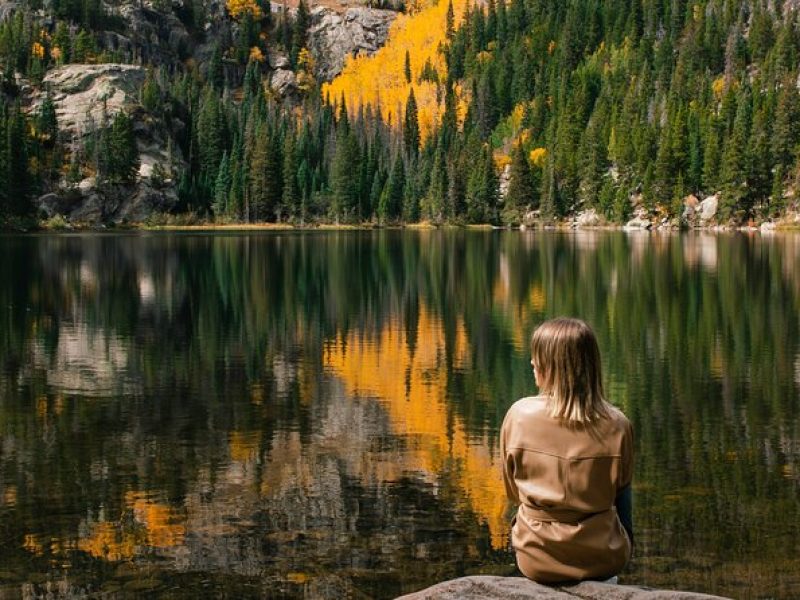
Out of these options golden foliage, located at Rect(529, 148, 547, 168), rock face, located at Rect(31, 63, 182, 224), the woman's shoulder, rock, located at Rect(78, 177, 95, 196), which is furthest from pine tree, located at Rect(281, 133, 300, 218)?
the woman's shoulder

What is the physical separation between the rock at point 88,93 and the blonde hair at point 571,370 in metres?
161

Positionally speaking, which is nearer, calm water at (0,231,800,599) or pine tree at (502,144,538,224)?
calm water at (0,231,800,599)

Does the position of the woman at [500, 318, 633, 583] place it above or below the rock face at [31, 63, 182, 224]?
below

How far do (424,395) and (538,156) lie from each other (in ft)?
549

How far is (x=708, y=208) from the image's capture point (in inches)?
5497

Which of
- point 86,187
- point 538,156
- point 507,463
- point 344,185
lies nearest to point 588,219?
point 538,156

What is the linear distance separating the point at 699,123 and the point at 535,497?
149740 millimetres

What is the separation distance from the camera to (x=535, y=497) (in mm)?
6129

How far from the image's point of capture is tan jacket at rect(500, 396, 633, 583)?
6.04m

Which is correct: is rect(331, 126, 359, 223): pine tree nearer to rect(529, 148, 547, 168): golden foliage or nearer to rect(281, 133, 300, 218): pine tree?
rect(281, 133, 300, 218): pine tree

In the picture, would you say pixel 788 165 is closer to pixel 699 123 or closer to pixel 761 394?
pixel 699 123

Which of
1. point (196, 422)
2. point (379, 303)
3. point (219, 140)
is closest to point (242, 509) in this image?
point (196, 422)

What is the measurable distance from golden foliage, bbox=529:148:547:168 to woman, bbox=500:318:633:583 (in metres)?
174

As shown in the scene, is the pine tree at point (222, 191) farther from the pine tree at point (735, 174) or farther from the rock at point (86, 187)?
the pine tree at point (735, 174)
